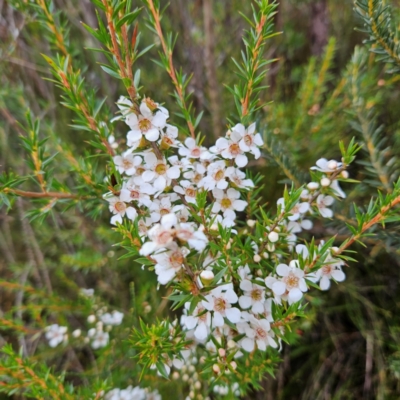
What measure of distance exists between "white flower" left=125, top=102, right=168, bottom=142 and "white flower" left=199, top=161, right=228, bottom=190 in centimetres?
11

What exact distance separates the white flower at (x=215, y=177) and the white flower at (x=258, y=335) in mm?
224

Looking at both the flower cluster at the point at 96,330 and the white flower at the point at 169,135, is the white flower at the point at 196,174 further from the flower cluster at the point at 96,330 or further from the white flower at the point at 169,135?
the flower cluster at the point at 96,330

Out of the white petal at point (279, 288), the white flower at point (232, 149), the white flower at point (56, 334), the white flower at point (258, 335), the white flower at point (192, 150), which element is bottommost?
the white flower at point (56, 334)

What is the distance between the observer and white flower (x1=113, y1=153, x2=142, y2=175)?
0.61m

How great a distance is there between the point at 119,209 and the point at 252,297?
0.27 metres

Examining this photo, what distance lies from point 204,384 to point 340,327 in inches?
24.5

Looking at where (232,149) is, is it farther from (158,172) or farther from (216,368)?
(216,368)

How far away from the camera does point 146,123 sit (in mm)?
570

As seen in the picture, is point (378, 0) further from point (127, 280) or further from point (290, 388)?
point (127, 280)

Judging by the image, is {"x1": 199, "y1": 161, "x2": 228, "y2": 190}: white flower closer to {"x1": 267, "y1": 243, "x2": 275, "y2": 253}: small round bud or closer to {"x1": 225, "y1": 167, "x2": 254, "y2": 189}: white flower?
{"x1": 225, "y1": 167, "x2": 254, "y2": 189}: white flower

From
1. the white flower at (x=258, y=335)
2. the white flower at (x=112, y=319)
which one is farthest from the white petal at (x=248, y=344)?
the white flower at (x=112, y=319)

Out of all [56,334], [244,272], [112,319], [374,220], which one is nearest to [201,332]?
[244,272]

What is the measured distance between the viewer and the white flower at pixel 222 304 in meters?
0.54

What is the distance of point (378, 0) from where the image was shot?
0.70m
